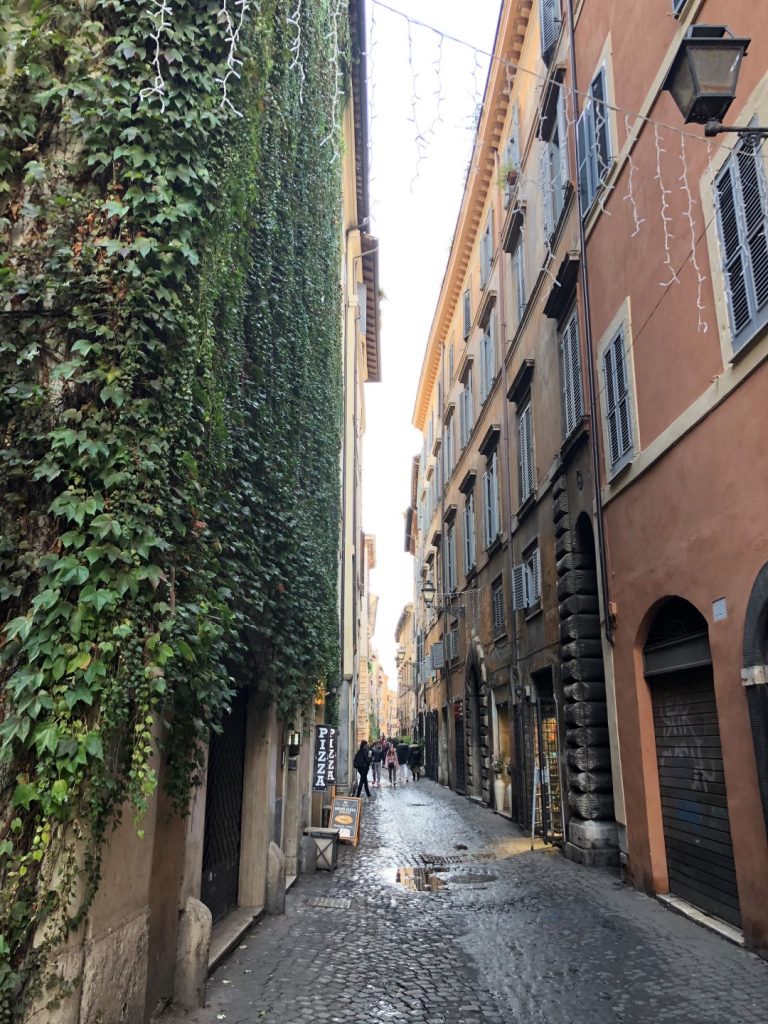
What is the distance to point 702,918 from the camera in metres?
7.86

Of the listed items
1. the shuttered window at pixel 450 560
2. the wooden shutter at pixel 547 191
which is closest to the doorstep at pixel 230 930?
the wooden shutter at pixel 547 191

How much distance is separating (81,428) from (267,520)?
A: 3.50 meters

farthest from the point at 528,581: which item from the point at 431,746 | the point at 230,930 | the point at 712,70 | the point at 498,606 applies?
the point at 431,746

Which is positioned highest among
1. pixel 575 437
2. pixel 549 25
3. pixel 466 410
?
pixel 549 25

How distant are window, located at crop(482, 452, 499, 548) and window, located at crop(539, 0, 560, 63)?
8.92m

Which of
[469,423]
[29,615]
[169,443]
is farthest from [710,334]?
[469,423]

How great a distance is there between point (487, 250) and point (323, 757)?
1578cm

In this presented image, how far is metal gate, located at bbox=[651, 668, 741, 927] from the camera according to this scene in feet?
25.5

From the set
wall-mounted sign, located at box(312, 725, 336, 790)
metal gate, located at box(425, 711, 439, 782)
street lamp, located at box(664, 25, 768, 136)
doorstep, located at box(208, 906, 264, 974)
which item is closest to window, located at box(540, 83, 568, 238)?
street lamp, located at box(664, 25, 768, 136)

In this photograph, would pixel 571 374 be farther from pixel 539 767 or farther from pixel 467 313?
pixel 467 313

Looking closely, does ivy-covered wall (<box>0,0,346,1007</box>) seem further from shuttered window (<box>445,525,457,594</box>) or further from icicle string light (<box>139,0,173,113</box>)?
shuttered window (<box>445,525,457,594</box>)

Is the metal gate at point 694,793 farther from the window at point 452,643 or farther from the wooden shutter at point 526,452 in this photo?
the window at point 452,643

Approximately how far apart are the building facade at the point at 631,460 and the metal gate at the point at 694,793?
0.03 meters

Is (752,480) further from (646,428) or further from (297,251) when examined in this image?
(297,251)
